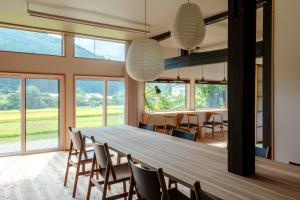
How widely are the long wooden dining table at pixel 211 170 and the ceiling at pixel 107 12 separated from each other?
92.1 inches

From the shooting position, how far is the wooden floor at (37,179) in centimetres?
322

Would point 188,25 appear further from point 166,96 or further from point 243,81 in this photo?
point 166,96

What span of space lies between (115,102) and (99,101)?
459mm

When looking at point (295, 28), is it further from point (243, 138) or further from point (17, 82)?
point (17, 82)

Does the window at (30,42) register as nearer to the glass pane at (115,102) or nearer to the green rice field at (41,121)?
the green rice field at (41,121)

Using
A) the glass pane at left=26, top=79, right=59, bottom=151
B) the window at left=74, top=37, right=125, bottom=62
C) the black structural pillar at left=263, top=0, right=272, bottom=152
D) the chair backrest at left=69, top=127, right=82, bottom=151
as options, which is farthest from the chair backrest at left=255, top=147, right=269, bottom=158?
the window at left=74, top=37, right=125, bottom=62

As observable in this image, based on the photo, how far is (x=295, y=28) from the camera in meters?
3.12

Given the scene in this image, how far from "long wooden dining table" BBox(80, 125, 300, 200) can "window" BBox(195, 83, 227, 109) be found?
5609 millimetres

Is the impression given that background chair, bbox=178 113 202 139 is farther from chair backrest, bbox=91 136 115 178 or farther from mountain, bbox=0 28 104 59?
chair backrest, bbox=91 136 115 178

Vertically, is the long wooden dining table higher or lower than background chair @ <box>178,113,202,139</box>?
higher

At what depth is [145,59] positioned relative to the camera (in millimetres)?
2736

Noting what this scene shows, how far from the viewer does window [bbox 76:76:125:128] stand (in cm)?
603

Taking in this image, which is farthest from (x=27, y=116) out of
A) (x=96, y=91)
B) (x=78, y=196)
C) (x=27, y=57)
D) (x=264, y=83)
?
(x=264, y=83)

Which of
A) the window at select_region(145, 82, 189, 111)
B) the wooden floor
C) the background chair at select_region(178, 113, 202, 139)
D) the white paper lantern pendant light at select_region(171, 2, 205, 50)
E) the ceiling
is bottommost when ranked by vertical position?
the wooden floor
